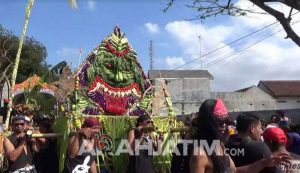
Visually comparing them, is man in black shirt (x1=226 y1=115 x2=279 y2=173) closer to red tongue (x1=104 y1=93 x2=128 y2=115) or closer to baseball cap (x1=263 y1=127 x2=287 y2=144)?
A: baseball cap (x1=263 y1=127 x2=287 y2=144)

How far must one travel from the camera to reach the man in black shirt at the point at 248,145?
421 cm

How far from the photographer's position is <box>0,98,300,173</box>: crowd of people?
11.7ft

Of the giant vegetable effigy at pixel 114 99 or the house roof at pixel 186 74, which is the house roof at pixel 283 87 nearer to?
the house roof at pixel 186 74

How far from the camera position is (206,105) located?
11.9 feet

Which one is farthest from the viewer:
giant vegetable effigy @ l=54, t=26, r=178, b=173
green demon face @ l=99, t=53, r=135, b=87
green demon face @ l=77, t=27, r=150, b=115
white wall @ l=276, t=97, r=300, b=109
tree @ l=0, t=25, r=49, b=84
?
white wall @ l=276, t=97, r=300, b=109

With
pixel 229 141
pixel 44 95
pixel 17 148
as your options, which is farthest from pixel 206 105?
pixel 44 95

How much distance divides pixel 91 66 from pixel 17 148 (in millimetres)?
2457

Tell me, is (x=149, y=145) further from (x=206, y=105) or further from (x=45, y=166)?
(x=206, y=105)

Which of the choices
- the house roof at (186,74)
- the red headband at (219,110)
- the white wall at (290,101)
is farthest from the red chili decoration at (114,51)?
the white wall at (290,101)

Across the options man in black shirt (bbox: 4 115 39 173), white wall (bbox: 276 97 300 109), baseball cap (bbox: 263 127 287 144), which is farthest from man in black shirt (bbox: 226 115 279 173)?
white wall (bbox: 276 97 300 109)

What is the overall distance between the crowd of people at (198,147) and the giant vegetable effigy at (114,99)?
11.5 inches

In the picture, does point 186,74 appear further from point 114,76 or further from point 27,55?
point 114,76

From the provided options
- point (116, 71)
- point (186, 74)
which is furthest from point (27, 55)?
point (116, 71)

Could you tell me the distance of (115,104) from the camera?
766 centimetres
